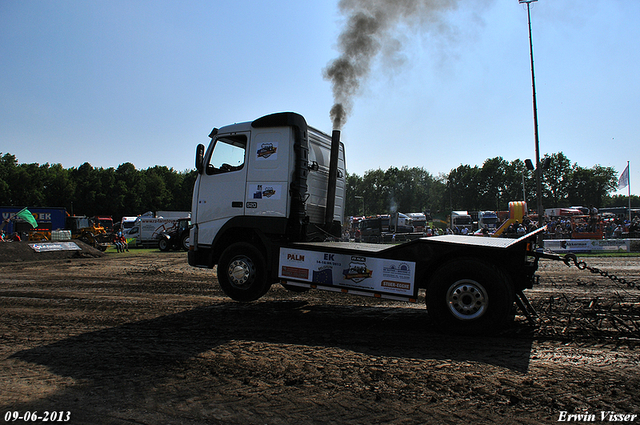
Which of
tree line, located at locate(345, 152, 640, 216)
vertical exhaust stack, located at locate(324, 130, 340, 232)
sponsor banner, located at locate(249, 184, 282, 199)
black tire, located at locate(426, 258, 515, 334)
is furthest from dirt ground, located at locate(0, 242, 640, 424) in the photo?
tree line, located at locate(345, 152, 640, 216)

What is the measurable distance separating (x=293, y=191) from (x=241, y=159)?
4.03ft

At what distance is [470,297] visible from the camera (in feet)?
16.5

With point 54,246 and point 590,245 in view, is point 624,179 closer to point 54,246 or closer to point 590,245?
point 590,245

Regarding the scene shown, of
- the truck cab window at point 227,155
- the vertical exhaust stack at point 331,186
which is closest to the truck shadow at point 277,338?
A: the vertical exhaust stack at point 331,186

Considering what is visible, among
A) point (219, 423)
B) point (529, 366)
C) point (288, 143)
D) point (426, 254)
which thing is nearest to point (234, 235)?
point (288, 143)

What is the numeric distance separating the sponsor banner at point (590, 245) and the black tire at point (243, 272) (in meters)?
17.7

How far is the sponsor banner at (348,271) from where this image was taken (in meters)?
5.47

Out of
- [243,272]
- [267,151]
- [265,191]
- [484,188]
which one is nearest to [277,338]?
[243,272]

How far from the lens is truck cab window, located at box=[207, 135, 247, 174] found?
7145 millimetres

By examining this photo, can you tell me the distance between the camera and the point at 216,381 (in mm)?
3666

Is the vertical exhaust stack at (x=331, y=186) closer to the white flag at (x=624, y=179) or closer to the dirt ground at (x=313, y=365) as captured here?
the dirt ground at (x=313, y=365)

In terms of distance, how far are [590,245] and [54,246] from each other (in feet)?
90.1

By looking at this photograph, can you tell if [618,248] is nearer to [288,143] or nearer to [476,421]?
[288,143]

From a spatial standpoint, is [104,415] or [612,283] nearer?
[104,415]
